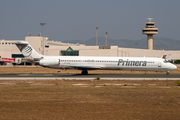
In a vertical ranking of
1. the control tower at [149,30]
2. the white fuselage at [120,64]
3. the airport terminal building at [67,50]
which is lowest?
the white fuselage at [120,64]

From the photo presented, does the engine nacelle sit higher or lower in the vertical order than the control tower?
lower

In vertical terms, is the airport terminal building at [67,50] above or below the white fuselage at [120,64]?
above

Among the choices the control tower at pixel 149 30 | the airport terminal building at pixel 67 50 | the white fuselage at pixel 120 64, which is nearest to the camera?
the white fuselage at pixel 120 64

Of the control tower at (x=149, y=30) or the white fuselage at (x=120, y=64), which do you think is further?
the control tower at (x=149, y=30)

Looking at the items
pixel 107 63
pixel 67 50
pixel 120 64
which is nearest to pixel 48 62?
pixel 107 63

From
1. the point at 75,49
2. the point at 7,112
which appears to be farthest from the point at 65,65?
the point at 75,49

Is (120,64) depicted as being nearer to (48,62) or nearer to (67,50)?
(48,62)

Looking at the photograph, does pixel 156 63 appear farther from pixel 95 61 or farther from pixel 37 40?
pixel 37 40

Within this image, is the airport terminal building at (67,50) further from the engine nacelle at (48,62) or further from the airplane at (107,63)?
the engine nacelle at (48,62)

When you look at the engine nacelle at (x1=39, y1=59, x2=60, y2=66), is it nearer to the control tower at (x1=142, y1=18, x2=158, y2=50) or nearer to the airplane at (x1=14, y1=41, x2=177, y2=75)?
the airplane at (x1=14, y1=41, x2=177, y2=75)

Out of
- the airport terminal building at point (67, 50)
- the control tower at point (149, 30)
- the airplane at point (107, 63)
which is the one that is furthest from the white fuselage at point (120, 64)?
the control tower at point (149, 30)

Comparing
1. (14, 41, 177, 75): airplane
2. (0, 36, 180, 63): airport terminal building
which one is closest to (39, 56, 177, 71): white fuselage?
(14, 41, 177, 75): airplane

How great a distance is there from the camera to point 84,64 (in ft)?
135

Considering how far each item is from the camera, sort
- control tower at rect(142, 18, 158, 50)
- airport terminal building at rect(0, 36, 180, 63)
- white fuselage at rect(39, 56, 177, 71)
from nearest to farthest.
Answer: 1. white fuselage at rect(39, 56, 177, 71)
2. airport terminal building at rect(0, 36, 180, 63)
3. control tower at rect(142, 18, 158, 50)
